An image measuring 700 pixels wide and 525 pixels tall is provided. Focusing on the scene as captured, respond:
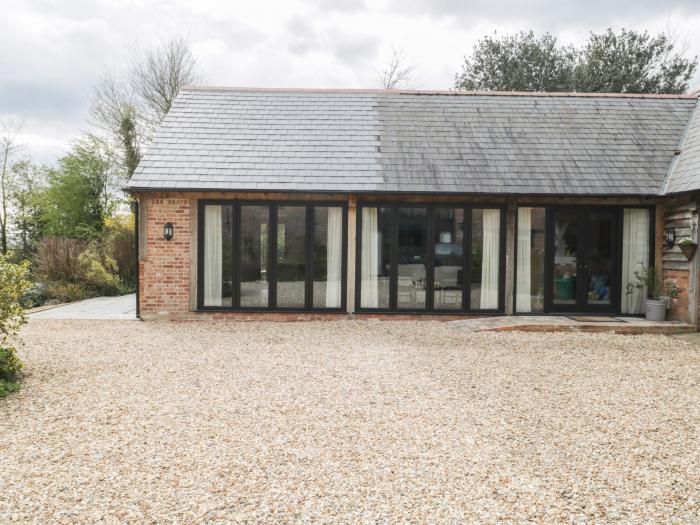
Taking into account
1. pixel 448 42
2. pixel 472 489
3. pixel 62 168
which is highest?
pixel 448 42

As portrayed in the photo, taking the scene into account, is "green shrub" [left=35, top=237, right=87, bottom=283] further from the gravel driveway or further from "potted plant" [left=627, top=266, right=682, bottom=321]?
"potted plant" [left=627, top=266, right=682, bottom=321]

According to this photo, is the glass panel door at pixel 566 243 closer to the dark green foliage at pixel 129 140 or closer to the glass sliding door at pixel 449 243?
the glass sliding door at pixel 449 243

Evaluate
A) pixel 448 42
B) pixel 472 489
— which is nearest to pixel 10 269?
pixel 472 489

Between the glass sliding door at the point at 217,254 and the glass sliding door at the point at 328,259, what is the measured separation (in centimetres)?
171

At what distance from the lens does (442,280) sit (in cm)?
956

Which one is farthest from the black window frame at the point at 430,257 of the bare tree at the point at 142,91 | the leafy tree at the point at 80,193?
the bare tree at the point at 142,91

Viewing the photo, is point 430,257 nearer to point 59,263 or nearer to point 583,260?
point 583,260

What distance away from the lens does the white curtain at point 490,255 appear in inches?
375

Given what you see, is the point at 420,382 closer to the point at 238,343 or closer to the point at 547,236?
the point at 238,343

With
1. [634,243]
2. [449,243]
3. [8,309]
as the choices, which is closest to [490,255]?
[449,243]

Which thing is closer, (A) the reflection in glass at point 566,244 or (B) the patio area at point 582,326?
(B) the patio area at point 582,326

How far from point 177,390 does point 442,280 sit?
19.2 feet

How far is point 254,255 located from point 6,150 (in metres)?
18.4

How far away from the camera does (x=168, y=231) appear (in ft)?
30.5
